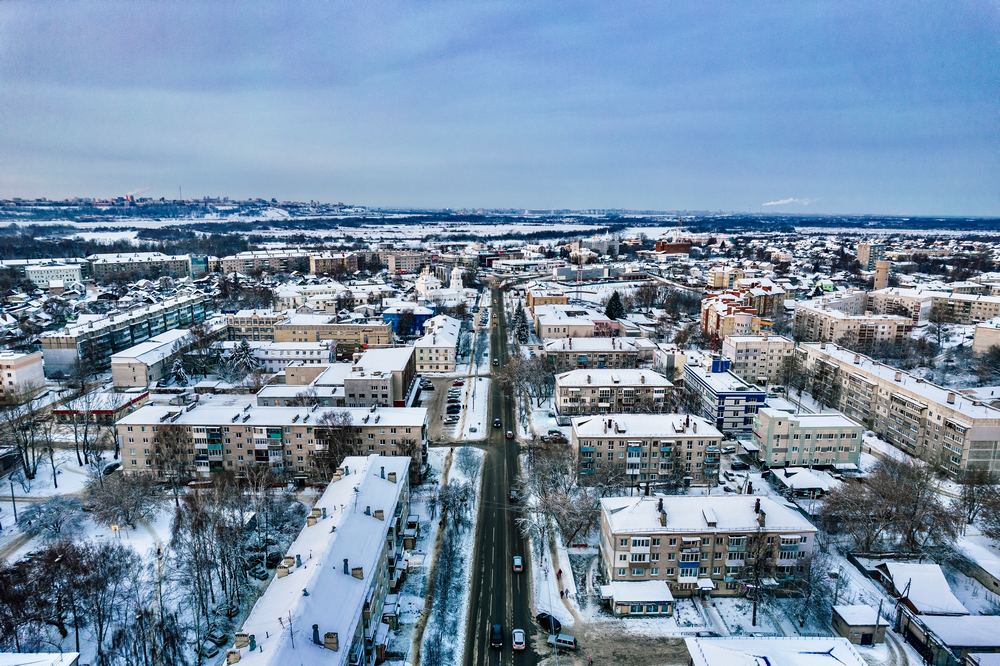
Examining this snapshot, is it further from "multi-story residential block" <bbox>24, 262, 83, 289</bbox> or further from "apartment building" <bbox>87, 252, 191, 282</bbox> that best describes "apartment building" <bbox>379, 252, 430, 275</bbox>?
"multi-story residential block" <bbox>24, 262, 83, 289</bbox>

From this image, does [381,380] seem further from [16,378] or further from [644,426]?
[16,378]

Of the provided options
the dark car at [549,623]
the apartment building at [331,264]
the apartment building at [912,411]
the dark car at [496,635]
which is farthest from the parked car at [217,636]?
the apartment building at [331,264]

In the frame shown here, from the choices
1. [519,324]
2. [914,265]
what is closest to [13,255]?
[519,324]

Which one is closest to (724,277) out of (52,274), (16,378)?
(16,378)

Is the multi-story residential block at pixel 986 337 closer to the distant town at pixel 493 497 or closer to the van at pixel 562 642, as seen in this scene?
the distant town at pixel 493 497

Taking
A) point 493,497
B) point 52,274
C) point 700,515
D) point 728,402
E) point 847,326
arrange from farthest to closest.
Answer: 1. point 52,274
2. point 847,326
3. point 728,402
4. point 493,497
5. point 700,515

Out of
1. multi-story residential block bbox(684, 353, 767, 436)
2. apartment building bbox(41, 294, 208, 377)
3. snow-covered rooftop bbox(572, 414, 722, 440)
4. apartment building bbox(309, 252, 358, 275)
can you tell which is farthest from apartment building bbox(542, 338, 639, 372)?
apartment building bbox(309, 252, 358, 275)

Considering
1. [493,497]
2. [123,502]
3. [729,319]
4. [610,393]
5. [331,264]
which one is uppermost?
[331,264]

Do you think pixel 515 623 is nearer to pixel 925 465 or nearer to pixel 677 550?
pixel 677 550
